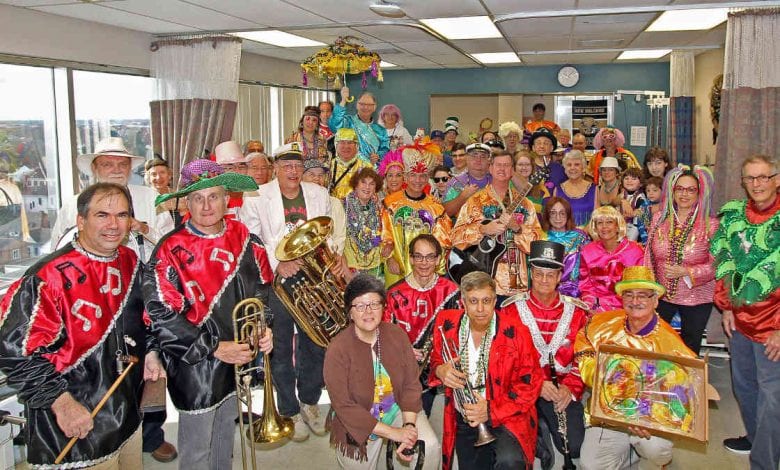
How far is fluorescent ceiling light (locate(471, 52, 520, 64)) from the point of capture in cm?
1009

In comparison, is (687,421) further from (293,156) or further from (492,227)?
(293,156)

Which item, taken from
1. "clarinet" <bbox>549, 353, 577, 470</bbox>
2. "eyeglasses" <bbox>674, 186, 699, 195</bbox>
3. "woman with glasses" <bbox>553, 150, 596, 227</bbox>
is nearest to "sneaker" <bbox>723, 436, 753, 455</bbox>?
"clarinet" <bbox>549, 353, 577, 470</bbox>

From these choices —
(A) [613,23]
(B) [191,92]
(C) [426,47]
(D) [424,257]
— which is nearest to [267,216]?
(D) [424,257]

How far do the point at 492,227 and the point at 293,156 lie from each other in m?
1.44

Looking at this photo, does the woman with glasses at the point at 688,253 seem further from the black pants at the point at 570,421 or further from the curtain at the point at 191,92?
the curtain at the point at 191,92

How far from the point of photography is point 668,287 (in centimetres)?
424

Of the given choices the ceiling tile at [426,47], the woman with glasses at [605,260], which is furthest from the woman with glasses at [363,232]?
the ceiling tile at [426,47]

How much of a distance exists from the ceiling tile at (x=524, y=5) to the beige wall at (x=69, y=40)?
3.78 m

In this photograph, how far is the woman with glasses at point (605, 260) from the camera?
427 centimetres

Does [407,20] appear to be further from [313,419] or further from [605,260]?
[313,419]

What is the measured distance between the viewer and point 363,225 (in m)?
4.75

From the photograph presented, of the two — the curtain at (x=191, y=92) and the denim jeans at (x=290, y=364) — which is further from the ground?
the curtain at (x=191, y=92)

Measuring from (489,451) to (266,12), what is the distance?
4.47 m

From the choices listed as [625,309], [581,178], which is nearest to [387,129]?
[581,178]
